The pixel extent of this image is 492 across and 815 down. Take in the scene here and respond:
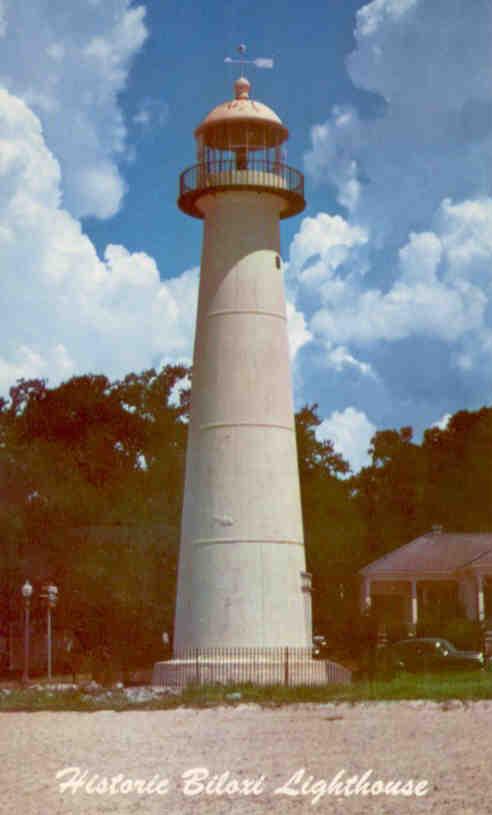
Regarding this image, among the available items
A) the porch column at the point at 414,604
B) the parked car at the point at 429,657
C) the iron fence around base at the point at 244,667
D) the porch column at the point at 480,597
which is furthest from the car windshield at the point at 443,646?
the porch column at the point at 414,604

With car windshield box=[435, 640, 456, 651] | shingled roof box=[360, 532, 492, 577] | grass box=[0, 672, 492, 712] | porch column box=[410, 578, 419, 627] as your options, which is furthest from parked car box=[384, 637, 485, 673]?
shingled roof box=[360, 532, 492, 577]

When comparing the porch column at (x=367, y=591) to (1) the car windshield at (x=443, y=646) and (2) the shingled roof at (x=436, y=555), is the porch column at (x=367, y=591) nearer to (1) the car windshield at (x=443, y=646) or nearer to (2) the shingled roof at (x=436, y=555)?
(2) the shingled roof at (x=436, y=555)

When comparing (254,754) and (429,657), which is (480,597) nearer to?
(429,657)

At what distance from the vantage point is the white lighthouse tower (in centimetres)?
3175

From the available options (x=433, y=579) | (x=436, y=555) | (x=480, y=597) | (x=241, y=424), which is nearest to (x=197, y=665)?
(x=241, y=424)

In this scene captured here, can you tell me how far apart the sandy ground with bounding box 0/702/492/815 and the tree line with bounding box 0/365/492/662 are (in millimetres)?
17646

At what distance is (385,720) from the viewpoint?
24328 mm

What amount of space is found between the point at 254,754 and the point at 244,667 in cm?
1071

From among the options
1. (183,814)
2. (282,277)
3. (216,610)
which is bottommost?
Result: (183,814)

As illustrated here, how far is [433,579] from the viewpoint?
54375 millimetres

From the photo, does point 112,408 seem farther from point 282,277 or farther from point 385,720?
point 385,720

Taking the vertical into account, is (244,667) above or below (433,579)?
below

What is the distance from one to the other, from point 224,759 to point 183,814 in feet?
13.7

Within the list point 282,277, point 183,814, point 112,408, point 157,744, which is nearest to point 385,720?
point 157,744
